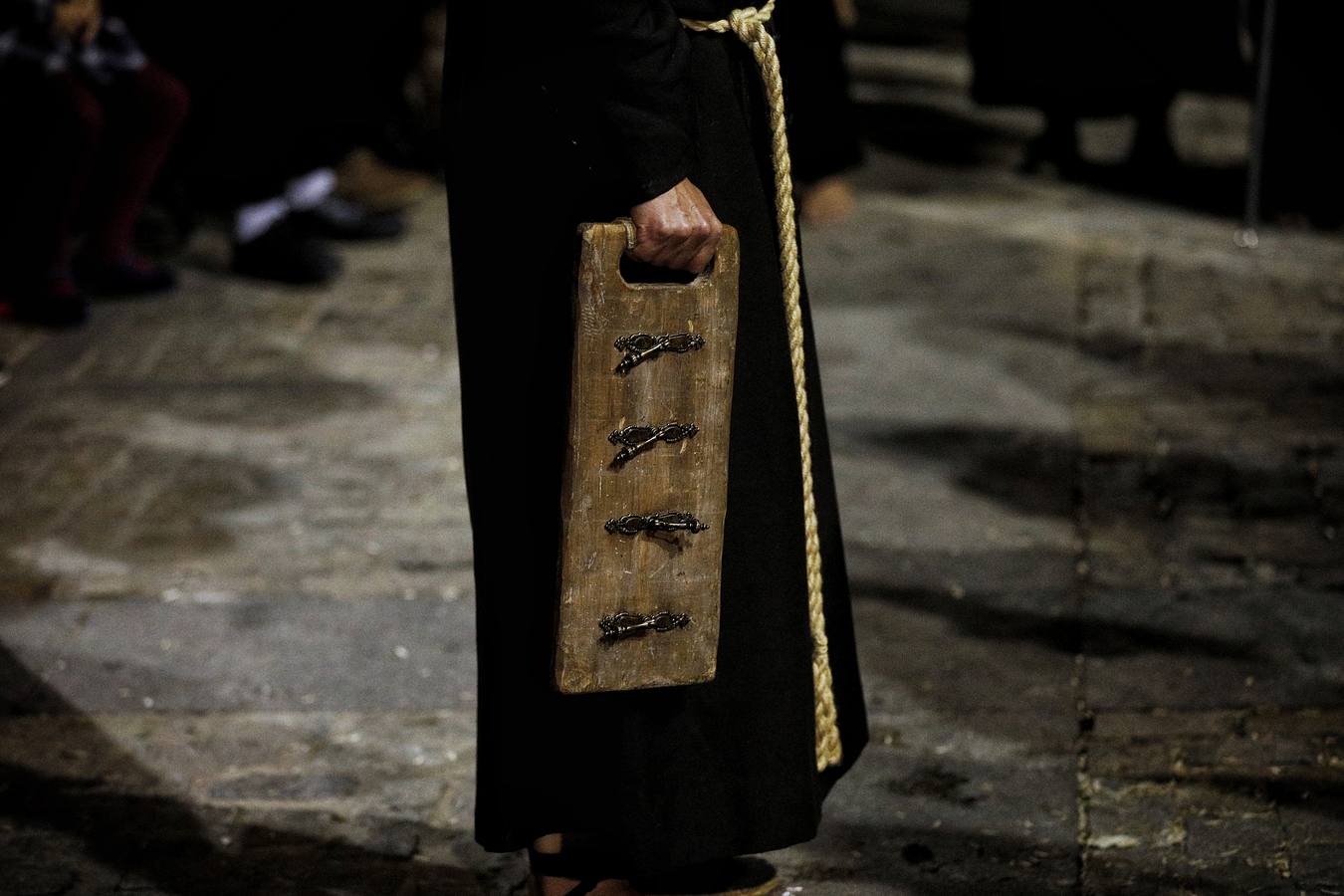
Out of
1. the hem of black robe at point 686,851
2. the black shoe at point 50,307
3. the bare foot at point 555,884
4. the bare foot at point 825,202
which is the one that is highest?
the hem of black robe at point 686,851

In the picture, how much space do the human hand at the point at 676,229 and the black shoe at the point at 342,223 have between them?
5438mm

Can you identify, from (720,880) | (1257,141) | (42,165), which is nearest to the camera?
(720,880)

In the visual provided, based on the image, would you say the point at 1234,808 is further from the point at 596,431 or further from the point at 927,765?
the point at 596,431

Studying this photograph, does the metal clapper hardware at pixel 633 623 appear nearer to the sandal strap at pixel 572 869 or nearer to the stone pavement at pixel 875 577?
the sandal strap at pixel 572 869

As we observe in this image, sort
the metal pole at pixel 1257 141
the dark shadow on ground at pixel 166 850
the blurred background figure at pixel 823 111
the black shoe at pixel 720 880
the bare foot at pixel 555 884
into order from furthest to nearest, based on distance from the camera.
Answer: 1. the metal pole at pixel 1257 141
2. the blurred background figure at pixel 823 111
3. the dark shadow on ground at pixel 166 850
4. the black shoe at pixel 720 880
5. the bare foot at pixel 555 884

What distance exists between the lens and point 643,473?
268 centimetres

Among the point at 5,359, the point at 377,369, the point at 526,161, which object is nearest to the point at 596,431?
the point at 526,161

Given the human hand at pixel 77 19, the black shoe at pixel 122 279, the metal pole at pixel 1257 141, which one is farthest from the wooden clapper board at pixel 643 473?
the metal pole at pixel 1257 141

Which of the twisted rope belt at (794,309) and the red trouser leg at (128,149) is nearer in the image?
the twisted rope belt at (794,309)

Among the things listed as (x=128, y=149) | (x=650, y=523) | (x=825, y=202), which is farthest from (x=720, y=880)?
Answer: (x=825, y=202)

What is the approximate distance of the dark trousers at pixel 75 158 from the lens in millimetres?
6855

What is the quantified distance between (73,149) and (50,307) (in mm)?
578

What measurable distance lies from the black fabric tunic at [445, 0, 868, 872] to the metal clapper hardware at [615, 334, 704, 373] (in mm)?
79

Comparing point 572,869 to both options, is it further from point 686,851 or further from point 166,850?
point 166,850
